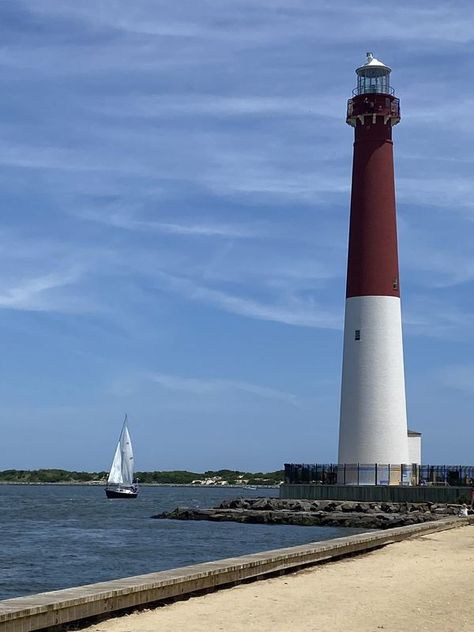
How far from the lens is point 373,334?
140 ft

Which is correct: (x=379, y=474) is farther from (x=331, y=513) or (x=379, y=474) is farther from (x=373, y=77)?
(x=373, y=77)

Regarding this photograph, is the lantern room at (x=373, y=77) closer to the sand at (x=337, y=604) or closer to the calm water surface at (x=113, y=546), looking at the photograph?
the calm water surface at (x=113, y=546)

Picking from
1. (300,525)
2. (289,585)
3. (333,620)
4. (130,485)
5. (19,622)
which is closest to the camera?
(19,622)

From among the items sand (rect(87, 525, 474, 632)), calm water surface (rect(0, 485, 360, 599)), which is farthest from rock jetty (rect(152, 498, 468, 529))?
sand (rect(87, 525, 474, 632))

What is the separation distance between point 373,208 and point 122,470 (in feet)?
203

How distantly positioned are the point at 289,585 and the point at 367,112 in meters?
31.8

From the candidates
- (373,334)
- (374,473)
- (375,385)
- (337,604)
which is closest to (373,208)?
(373,334)

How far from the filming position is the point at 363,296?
140ft

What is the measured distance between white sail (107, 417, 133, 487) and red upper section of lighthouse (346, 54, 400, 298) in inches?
2301

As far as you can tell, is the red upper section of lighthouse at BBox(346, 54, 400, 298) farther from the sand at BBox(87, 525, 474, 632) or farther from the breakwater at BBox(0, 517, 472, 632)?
the sand at BBox(87, 525, 474, 632)

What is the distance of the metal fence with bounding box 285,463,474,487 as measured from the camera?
4341 centimetres

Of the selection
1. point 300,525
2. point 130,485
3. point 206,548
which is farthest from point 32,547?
point 130,485

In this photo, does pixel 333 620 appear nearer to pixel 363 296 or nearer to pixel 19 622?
pixel 19 622

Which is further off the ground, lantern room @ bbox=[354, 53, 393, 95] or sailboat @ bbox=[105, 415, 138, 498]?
lantern room @ bbox=[354, 53, 393, 95]
